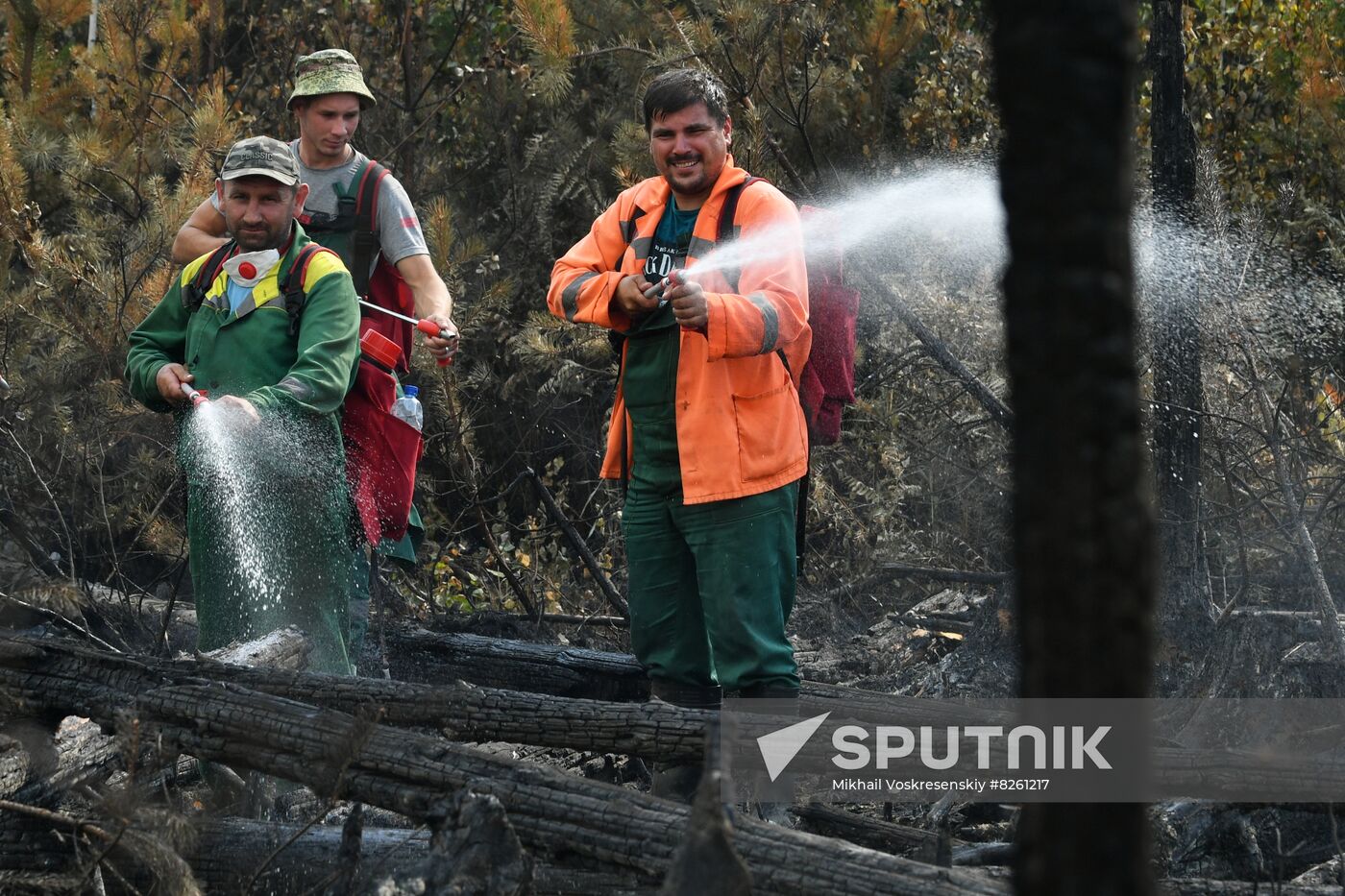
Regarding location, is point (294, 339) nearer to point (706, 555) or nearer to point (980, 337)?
point (706, 555)

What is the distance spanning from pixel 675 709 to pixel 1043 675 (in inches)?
97.2

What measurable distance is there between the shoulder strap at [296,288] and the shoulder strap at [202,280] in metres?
0.24

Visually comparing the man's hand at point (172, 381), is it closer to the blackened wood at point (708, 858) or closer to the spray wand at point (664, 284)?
the spray wand at point (664, 284)

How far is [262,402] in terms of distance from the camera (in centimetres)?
469

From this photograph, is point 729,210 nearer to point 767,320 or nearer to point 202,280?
point 767,320

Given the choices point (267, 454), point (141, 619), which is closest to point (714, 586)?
point (267, 454)

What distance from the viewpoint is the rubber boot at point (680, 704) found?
4430 mm

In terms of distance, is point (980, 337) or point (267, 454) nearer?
point (267, 454)

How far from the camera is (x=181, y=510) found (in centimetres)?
737

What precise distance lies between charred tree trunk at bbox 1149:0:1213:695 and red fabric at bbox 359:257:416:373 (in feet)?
9.46

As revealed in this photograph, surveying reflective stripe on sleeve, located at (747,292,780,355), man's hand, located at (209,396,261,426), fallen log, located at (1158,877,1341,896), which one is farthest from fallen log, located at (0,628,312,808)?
fallen log, located at (1158,877,1341,896)

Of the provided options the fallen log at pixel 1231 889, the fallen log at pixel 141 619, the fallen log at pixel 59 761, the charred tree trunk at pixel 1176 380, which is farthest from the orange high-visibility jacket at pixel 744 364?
the fallen log at pixel 141 619

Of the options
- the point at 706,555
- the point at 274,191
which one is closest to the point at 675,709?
the point at 706,555

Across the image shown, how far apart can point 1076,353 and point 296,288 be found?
3.91 m
